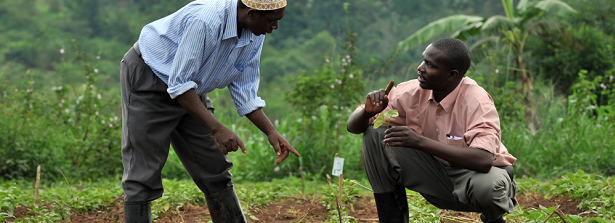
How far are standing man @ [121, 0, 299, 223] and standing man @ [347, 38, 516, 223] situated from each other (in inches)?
20.1

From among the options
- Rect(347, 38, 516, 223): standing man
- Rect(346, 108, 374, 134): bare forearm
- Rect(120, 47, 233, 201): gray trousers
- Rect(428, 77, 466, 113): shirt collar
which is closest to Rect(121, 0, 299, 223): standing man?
Rect(120, 47, 233, 201): gray trousers

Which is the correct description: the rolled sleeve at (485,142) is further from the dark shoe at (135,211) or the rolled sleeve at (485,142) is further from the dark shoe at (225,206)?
the dark shoe at (135,211)

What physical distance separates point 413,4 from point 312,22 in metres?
5.84

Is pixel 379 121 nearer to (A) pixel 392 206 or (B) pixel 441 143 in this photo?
(B) pixel 441 143

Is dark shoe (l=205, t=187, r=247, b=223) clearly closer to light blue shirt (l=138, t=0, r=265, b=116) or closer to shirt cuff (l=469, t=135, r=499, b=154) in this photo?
light blue shirt (l=138, t=0, r=265, b=116)

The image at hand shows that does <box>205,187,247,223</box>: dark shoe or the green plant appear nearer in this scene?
the green plant

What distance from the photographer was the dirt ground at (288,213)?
3.59m

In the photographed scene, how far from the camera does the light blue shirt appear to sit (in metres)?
2.54

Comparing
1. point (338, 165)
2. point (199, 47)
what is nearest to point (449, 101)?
point (338, 165)

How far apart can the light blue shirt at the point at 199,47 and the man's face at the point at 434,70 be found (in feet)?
2.84

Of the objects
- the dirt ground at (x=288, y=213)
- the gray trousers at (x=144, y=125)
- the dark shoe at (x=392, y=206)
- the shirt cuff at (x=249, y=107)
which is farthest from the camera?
the dirt ground at (x=288, y=213)

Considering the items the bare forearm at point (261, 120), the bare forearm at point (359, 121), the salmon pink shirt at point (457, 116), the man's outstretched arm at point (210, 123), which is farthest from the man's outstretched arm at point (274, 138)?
the salmon pink shirt at point (457, 116)

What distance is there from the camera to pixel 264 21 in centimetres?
260

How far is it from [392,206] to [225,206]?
2.98 ft
